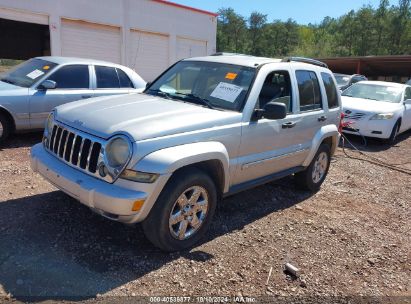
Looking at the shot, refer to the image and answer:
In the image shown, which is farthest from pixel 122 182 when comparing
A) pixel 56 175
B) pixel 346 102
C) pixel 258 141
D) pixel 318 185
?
pixel 346 102

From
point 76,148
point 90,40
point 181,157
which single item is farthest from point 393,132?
point 90,40

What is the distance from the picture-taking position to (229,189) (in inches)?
166

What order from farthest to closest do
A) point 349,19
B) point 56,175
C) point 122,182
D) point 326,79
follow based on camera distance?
1. point 349,19
2. point 326,79
3. point 56,175
4. point 122,182

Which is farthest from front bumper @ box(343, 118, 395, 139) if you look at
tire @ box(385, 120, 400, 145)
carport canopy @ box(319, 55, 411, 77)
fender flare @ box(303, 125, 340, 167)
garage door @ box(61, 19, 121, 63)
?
carport canopy @ box(319, 55, 411, 77)

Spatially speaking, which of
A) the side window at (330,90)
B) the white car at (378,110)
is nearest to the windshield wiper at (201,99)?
the side window at (330,90)

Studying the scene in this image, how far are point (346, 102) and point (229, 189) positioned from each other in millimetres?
7596

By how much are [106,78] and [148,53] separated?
9917 millimetres

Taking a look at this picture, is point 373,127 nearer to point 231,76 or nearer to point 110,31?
point 231,76

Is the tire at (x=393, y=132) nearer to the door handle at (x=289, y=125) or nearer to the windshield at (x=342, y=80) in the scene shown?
the windshield at (x=342, y=80)

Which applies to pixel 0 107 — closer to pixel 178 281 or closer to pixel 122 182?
pixel 122 182

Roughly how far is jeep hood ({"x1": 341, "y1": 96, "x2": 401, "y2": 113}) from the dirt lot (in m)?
4.84

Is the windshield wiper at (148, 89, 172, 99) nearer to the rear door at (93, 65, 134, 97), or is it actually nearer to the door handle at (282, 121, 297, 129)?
the door handle at (282, 121, 297, 129)

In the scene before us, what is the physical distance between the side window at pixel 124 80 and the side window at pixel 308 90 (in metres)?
4.04

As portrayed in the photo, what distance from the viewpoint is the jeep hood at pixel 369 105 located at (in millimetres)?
9992
